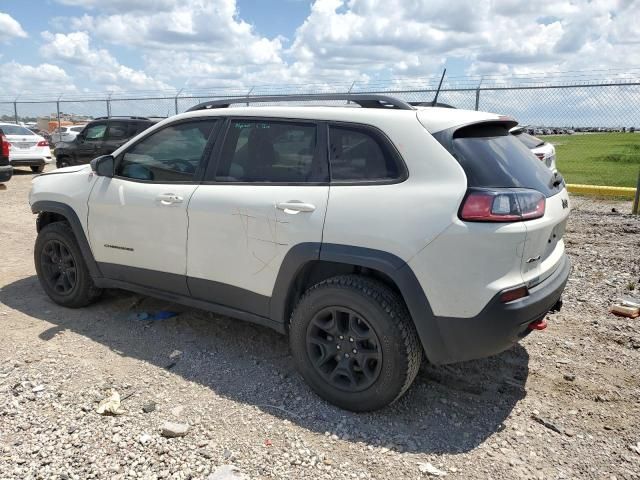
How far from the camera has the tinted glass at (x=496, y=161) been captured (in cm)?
283

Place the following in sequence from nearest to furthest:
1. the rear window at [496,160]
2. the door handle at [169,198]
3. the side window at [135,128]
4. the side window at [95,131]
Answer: the rear window at [496,160], the door handle at [169,198], the side window at [135,128], the side window at [95,131]

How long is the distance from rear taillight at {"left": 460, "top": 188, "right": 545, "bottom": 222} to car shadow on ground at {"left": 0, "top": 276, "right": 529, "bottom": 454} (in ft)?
4.08

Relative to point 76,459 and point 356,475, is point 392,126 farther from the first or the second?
point 76,459

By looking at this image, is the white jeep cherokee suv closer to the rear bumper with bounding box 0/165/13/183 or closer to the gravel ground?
the gravel ground

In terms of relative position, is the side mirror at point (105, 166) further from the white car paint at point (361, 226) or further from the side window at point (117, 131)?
the side window at point (117, 131)


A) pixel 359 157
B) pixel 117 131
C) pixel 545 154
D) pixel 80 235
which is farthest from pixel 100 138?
pixel 359 157

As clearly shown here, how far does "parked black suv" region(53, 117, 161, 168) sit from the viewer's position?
1445 cm

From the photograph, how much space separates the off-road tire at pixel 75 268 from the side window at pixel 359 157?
2.59 meters

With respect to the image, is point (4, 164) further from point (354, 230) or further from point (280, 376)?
point (354, 230)

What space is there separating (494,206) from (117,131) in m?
14.0

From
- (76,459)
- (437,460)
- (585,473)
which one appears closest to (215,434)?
(76,459)

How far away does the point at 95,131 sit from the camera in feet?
49.9

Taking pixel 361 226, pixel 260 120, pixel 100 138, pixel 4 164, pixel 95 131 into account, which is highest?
pixel 260 120

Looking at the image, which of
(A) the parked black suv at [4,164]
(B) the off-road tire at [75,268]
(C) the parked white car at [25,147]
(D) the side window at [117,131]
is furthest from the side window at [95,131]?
(B) the off-road tire at [75,268]
